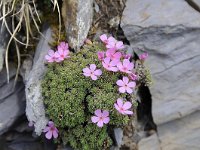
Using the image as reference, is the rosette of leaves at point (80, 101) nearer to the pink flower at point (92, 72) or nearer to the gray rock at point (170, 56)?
the pink flower at point (92, 72)

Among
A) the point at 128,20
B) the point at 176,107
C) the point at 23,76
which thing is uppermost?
the point at 128,20

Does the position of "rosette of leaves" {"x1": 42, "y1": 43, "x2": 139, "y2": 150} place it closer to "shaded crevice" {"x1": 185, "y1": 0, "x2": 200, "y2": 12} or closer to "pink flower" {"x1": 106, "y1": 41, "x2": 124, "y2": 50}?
"pink flower" {"x1": 106, "y1": 41, "x2": 124, "y2": 50}

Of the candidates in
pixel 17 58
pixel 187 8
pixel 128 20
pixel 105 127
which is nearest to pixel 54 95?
pixel 105 127

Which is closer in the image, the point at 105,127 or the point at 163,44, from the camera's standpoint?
the point at 105,127

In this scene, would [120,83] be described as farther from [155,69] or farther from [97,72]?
[155,69]

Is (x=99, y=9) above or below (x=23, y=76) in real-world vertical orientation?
above

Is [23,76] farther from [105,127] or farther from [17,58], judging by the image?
[105,127]

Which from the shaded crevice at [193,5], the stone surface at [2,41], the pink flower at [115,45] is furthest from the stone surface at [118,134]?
the shaded crevice at [193,5]
